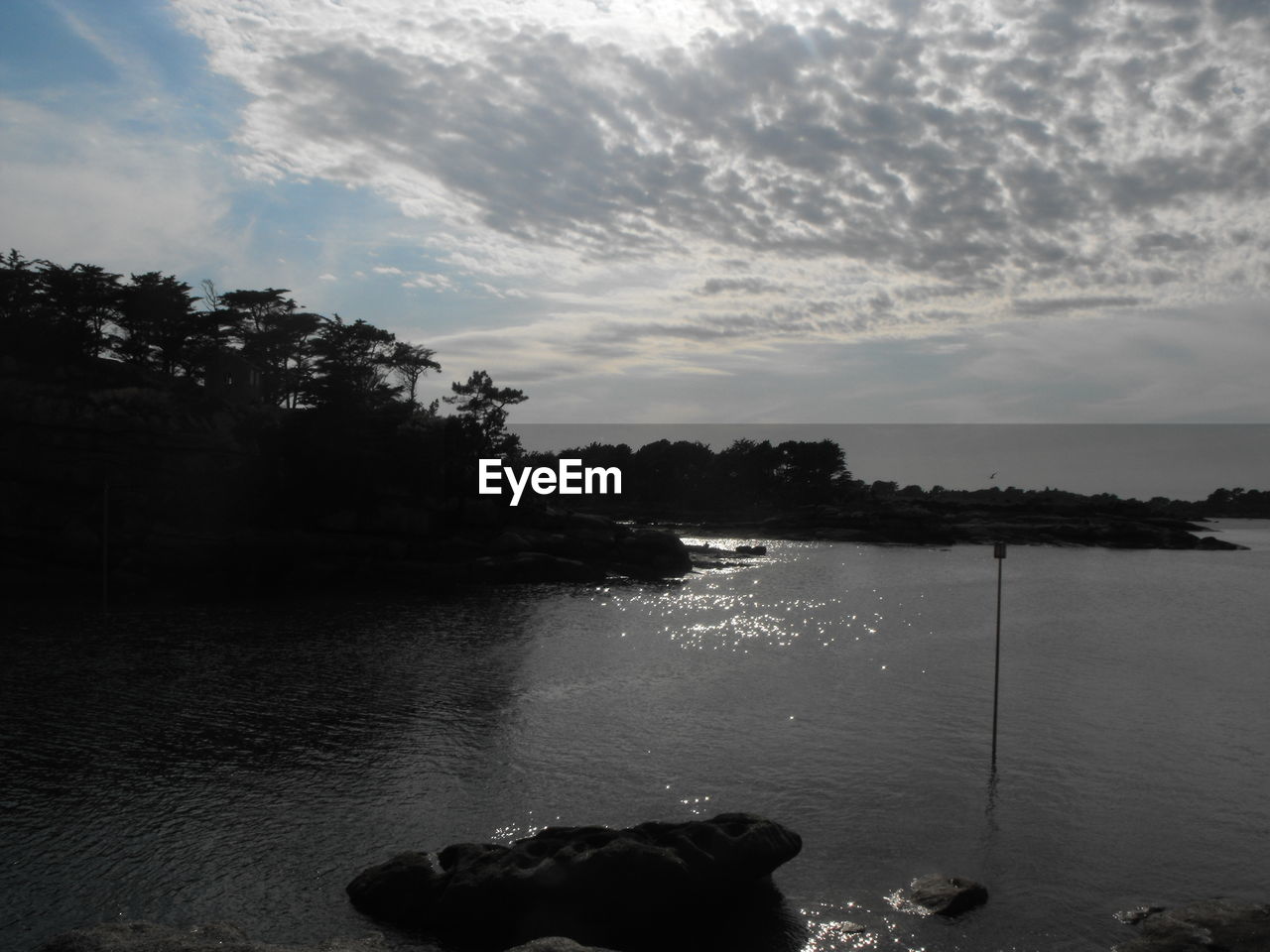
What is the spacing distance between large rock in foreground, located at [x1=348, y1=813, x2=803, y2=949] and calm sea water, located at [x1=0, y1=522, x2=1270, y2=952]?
33.8 inches

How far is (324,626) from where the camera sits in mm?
47531

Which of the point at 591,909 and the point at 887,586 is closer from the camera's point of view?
the point at 591,909

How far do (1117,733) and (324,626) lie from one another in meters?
37.2

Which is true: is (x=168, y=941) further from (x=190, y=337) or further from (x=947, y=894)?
(x=190, y=337)

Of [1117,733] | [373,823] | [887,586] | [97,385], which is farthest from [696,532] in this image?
[373,823]

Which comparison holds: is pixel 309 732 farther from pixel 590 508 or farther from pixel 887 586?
pixel 590 508

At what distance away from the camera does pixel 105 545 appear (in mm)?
53188

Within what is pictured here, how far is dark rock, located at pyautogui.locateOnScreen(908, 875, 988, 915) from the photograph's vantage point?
1594cm

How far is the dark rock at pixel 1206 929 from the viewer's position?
1437cm

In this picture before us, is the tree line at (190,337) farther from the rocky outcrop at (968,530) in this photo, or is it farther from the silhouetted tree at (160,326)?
the rocky outcrop at (968,530)

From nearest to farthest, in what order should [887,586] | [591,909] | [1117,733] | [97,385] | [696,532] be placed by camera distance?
1. [591,909]
2. [1117,733]
3. [97,385]
4. [887,586]
5. [696,532]

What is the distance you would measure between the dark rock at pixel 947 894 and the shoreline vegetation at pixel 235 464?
5113 cm

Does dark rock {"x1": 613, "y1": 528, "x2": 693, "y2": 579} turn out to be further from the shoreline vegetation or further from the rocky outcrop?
the rocky outcrop

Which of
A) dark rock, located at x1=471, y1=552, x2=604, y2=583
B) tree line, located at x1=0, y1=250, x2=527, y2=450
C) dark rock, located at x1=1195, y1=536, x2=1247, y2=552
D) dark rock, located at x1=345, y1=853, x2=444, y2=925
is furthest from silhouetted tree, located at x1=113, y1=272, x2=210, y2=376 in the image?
dark rock, located at x1=1195, y1=536, x2=1247, y2=552
